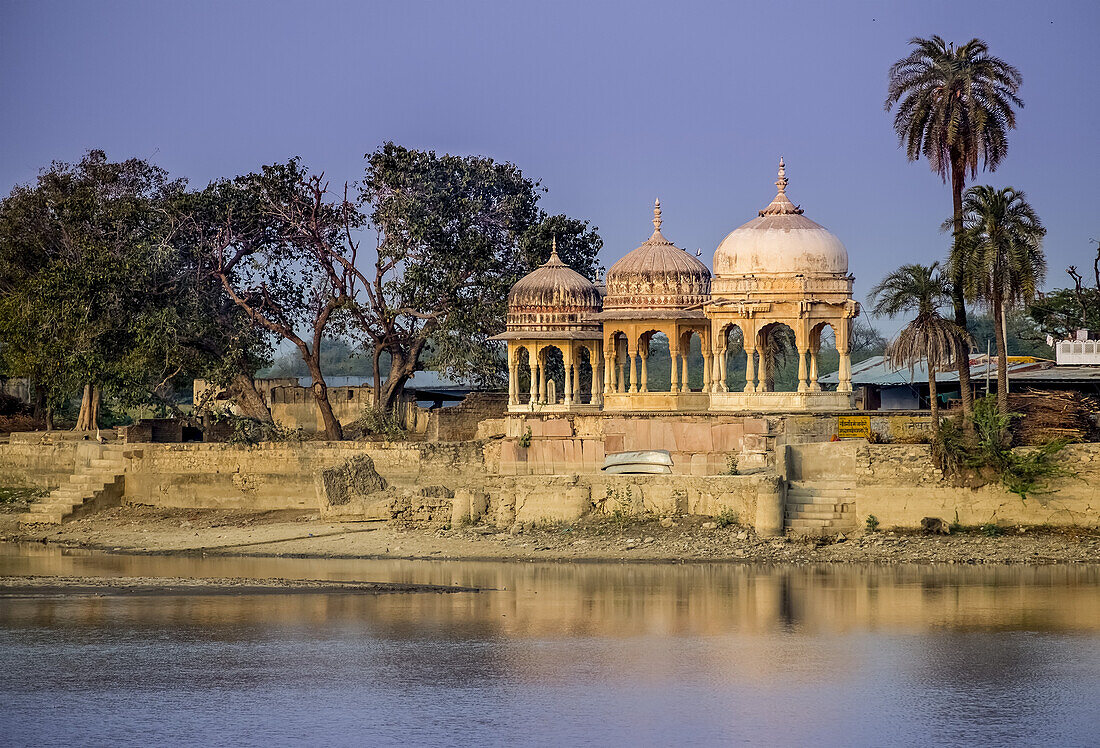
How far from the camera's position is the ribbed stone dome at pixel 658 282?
3253cm

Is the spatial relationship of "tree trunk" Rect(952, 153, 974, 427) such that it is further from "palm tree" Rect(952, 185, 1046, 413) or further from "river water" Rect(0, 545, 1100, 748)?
"river water" Rect(0, 545, 1100, 748)

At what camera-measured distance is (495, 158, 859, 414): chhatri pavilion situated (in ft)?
99.6

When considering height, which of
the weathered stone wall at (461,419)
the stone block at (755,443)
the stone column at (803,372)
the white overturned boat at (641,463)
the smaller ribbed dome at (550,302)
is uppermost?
the smaller ribbed dome at (550,302)

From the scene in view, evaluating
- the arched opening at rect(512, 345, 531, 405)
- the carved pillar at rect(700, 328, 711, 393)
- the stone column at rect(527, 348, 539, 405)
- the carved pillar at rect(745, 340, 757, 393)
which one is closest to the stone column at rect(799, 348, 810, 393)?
the carved pillar at rect(745, 340, 757, 393)

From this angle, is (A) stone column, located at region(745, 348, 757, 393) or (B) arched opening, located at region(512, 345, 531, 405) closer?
(A) stone column, located at region(745, 348, 757, 393)

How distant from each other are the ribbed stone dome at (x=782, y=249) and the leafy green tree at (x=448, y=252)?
5465 millimetres

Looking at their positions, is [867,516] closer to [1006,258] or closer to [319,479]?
A: [1006,258]

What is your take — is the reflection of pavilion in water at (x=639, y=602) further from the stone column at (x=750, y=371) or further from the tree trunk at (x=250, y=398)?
the tree trunk at (x=250, y=398)

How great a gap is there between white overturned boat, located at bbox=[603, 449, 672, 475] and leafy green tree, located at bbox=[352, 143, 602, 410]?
7.59 meters

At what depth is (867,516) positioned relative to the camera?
2516 cm

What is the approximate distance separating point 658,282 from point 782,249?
9.84 ft

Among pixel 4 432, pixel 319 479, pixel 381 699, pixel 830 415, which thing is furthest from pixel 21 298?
pixel 381 699

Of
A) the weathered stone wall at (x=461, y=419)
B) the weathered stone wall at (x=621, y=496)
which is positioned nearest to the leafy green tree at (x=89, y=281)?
the weathered stone wall at (x=461, y=419)

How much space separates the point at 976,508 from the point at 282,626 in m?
10.9
